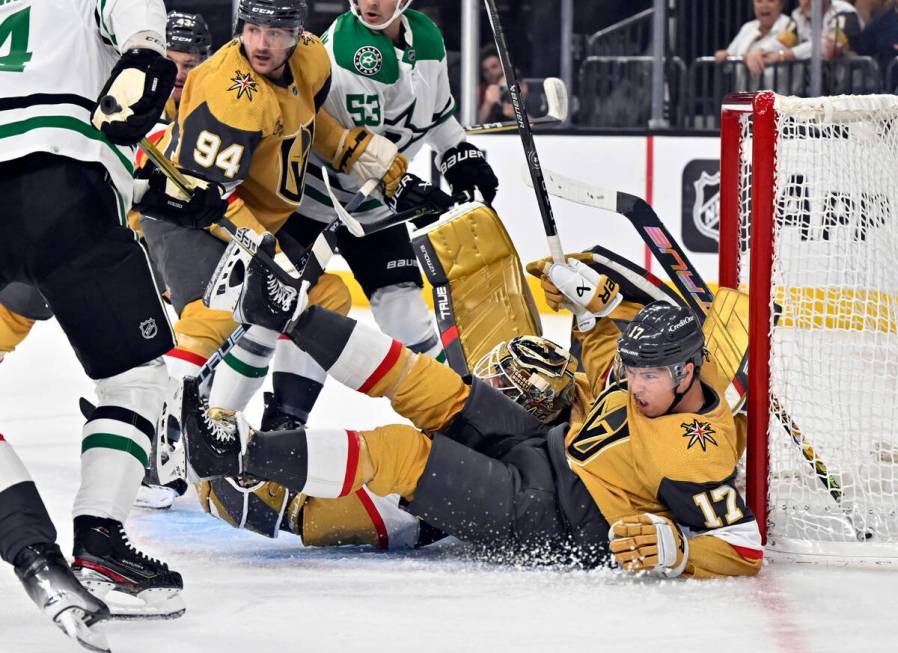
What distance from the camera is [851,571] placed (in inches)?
108

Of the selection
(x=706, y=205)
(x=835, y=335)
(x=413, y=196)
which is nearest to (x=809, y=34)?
(x=706, y=205)

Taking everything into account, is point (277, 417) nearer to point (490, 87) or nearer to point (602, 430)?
point (602, 430)

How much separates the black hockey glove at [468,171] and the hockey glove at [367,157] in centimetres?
29

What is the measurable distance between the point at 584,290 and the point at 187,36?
1.29 m

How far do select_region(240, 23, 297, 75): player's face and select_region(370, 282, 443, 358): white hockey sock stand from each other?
0.72 meters

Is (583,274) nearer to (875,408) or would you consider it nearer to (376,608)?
(875,408)

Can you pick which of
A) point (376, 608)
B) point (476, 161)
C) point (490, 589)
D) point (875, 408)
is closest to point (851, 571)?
point (875, 408)

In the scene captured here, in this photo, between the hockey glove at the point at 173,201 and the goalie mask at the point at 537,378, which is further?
the goalie mask at the point at 537,378

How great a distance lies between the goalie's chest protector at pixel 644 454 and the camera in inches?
101

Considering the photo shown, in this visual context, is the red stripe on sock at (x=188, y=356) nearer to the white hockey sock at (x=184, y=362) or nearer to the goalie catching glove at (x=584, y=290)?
the white hockey sock at (x=184, y=362)

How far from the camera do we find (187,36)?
12.6 feet

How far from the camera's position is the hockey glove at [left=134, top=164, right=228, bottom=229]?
8.29 feet

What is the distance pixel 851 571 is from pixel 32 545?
145 centimetres

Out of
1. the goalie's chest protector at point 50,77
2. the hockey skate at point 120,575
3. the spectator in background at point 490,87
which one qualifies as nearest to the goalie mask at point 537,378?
the hockey skate at point 120,575
